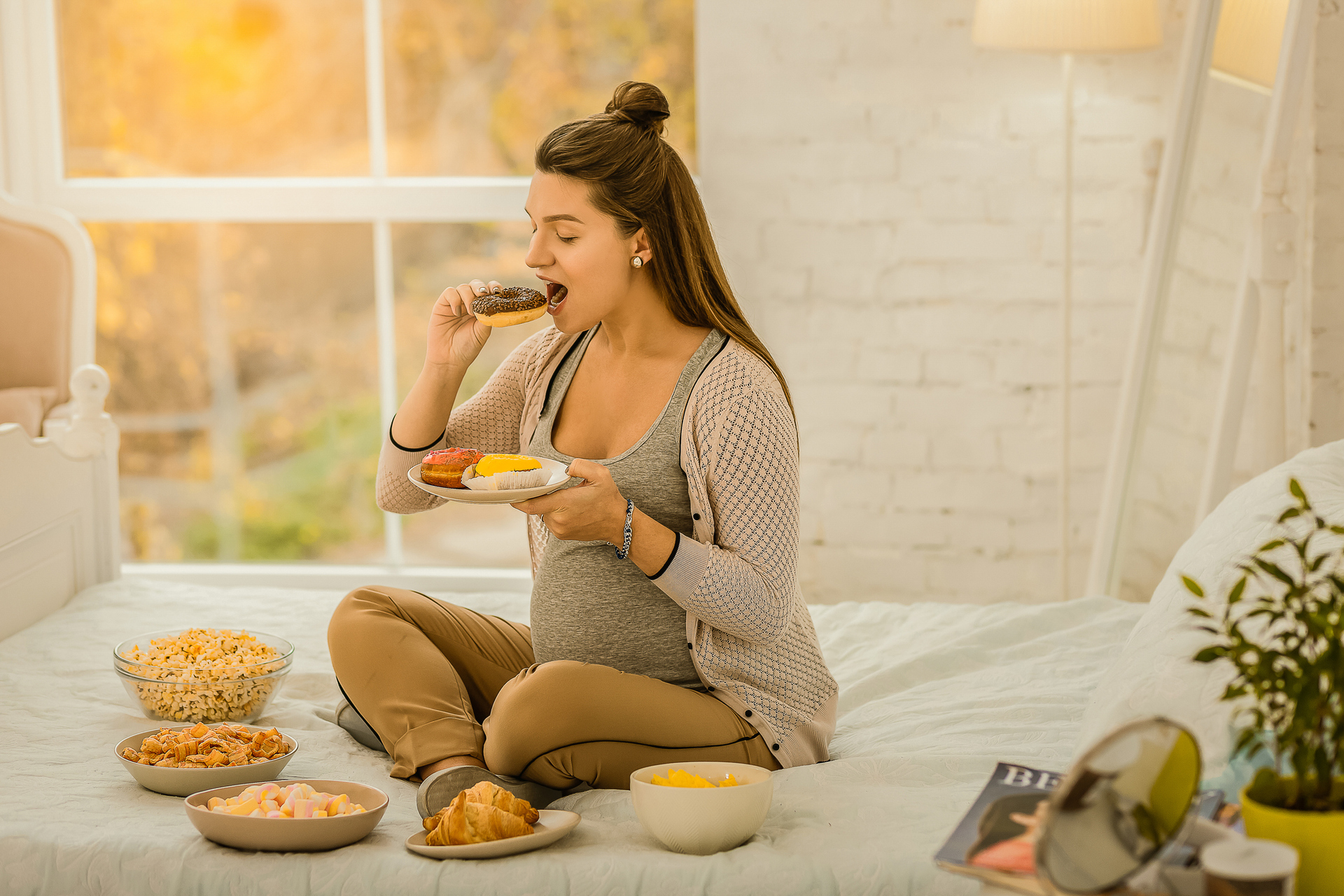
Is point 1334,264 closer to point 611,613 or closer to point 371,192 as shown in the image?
point 611,613

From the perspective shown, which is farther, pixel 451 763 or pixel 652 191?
pixel 652 191

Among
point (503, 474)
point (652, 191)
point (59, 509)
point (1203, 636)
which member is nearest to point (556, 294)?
point (652, 191)

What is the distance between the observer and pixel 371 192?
10.6ft

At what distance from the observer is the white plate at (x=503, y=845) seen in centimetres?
127

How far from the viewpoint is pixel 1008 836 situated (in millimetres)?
964

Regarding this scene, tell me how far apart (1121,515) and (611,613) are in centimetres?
172

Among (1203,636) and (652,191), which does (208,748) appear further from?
(1203,636)

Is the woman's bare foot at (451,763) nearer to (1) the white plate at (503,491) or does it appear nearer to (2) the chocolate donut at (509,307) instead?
(1) the white plate at (503,491)

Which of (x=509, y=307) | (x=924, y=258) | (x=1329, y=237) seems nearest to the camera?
(x=509, y=307)

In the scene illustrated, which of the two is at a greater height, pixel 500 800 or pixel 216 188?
pixel 216 188

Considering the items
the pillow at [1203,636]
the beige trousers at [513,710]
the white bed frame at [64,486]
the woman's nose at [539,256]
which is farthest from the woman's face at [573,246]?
the white bed frame at [64,486]

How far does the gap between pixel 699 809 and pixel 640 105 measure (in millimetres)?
916

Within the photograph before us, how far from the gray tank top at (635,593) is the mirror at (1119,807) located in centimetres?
78

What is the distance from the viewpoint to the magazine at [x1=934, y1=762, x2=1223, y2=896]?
2.97 feet
